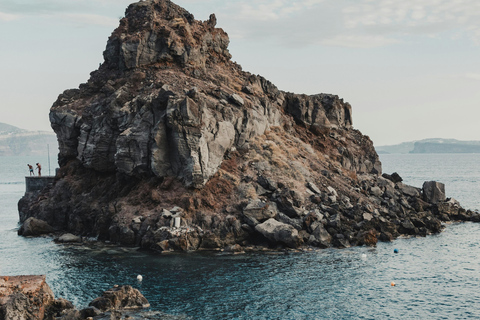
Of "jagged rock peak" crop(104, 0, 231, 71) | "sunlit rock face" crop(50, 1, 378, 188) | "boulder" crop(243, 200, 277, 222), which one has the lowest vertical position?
"boulder" crop(243, 200, 277, 222)

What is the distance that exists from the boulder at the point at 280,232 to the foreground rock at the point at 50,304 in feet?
74.5

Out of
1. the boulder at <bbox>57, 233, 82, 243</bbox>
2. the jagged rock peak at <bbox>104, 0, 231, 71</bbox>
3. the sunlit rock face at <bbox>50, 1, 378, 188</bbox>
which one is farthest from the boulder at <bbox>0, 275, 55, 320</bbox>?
the jagged rock peak at <bbox>104, 0, 231, 71</bbox>

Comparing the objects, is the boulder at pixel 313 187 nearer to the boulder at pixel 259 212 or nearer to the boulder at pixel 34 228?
the boulder at pixel 259 212

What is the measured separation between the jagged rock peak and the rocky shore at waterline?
4707cm

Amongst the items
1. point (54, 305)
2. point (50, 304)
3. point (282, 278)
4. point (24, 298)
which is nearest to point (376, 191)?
point (282, 278)

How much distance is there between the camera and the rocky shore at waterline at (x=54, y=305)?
36.5 m

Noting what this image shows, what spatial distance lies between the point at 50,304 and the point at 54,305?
34 centimetres

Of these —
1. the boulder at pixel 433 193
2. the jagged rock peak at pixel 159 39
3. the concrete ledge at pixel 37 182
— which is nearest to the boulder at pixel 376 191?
the boulder at pixel 433 193

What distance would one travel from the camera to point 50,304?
39.7 meters

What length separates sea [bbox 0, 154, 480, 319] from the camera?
42.1 m

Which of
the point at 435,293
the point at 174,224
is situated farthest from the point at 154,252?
the point at 435,293

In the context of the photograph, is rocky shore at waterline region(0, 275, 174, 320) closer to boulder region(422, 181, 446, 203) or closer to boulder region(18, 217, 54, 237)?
boulder region(18, 217, 54, 237)

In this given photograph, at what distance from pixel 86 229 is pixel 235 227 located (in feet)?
73.4

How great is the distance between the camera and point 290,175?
74.9 m
